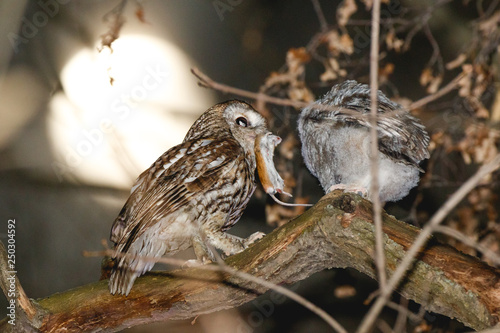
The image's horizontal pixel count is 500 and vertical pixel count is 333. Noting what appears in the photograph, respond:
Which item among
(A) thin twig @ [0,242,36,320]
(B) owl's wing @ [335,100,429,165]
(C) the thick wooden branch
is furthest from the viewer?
Result: (B) owl's wing @ [335,100,429,165]

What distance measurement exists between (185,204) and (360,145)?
92 centimetres

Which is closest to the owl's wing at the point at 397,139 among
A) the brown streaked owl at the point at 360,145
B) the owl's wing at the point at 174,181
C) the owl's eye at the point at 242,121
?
the brown streaked owl at the point at 360,145

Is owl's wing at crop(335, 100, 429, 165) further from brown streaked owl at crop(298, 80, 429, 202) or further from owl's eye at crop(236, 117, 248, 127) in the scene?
owl's eye at crop(236, 117, 248, 127)

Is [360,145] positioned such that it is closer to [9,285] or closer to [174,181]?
[174,181]

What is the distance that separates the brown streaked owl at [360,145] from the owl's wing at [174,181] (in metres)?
0.54

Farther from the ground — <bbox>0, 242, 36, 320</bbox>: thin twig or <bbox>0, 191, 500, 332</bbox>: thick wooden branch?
<bbox>0, 191, 500, 332</bbox>: thick wooden branch

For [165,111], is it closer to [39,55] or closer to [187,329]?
[39,55]

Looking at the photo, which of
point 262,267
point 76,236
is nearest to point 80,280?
point 76,236

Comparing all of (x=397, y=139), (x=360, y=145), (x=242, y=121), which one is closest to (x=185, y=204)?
(x=242, y=121)

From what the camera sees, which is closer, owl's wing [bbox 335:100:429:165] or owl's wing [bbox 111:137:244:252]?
owl's wing [bbox 111:137:244:252]

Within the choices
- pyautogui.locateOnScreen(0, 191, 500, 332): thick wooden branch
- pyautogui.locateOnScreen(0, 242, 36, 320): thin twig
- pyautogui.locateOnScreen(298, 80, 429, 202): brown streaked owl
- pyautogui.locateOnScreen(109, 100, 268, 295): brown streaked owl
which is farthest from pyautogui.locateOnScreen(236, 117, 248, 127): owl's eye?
pyautogui.locateOnScreen(0, 242, 36, 320): thin twig

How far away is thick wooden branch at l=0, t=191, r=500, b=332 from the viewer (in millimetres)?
1652

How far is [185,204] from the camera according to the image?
2.13m

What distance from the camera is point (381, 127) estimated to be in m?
2.37
